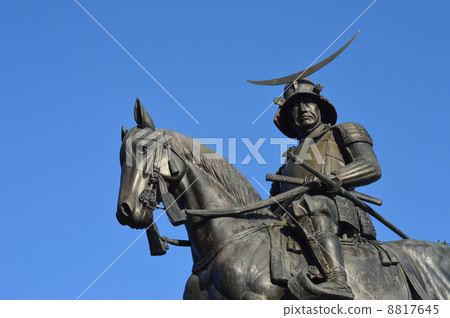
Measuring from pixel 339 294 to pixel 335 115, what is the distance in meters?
4.74

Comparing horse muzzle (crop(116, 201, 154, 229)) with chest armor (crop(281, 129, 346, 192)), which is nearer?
horse muzzle (crop(116, 201, 154, 229))

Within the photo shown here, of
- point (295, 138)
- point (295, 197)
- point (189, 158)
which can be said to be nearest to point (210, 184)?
point (189, 158)

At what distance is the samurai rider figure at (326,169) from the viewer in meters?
12.1

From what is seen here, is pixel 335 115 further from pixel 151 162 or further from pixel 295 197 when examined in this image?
pixel 151 162

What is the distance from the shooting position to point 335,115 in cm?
1534

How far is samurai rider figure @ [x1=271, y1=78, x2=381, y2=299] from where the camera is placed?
39.8 feet

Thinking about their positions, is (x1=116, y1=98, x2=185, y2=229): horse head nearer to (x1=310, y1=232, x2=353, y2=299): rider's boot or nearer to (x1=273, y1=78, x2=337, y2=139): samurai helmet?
(x1=310, y1=232, x2=353, y2=299): rider's boot

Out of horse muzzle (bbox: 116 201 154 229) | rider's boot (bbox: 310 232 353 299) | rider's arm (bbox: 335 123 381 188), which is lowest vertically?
rider's boot (bbox: 310 232 353 299)

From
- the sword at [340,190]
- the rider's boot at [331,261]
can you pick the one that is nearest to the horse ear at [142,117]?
the sword at [340,190]

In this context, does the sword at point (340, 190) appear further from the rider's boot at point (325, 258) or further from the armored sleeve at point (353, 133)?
the armored sleeve at point (353, 133)

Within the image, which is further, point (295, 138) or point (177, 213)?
point (295, 138)

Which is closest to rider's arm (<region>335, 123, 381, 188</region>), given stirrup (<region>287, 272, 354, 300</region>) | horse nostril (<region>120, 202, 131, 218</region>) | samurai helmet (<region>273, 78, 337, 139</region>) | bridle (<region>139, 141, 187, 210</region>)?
samurai helmet (<region>273, 78, 337, 139</region>)

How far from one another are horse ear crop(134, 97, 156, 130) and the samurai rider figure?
8.46 feet
